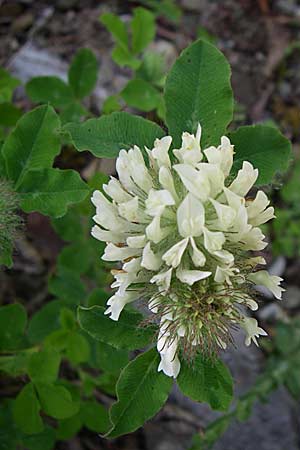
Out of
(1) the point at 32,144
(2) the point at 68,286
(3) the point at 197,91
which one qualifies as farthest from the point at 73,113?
(3) the point at 197,91

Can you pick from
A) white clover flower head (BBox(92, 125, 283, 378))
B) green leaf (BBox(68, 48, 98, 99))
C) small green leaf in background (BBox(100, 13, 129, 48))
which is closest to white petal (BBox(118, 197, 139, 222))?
white clover flower head (BBox(92, 125, 283, 378))

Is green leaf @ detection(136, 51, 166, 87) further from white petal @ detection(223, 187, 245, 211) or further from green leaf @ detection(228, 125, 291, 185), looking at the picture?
white petal @ detection(223, 187, 245, 211)

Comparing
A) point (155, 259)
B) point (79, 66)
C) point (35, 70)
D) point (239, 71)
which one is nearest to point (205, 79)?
point (155, 259)

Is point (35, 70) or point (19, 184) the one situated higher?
point (19, 184)

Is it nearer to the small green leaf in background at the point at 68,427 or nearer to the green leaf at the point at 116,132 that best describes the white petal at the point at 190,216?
the green leaf at the point at 116,132

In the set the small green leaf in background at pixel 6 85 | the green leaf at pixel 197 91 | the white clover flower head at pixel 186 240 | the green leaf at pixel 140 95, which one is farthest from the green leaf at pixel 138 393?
the small green leaf in background at pixel 6 85

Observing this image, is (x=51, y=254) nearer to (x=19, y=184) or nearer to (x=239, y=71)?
(x=19, y=184)

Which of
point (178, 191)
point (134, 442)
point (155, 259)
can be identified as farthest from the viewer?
point (134, 442)

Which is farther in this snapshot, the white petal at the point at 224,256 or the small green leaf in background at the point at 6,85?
the small green leaf in background at the point at 6,85

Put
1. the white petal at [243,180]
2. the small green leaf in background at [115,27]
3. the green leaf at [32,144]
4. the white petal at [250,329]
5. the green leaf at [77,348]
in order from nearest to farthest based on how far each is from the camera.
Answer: the white petal at [243,180]
the white petal at [250,329]
the green leaf at [32,144]
the green leaf at [77,348]
the small green leaf in background at [115,27]
